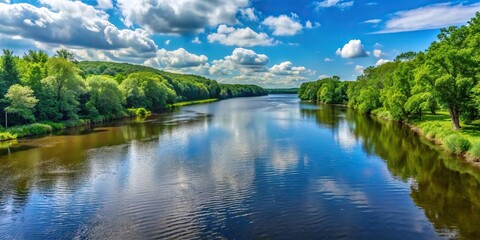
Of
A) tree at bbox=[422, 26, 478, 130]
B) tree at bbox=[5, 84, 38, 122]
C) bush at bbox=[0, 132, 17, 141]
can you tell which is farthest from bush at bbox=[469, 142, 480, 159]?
tree at bbox=[5, 84, 38, 122]

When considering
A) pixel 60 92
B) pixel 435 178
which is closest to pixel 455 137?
pixel 435 178

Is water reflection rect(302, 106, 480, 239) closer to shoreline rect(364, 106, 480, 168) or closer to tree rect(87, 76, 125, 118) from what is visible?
shoreline rect(364, 106, 480, 168)

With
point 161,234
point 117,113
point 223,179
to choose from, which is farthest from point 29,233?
point 117,113

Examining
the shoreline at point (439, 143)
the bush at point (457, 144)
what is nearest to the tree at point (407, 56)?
the shoreline at point (439, 143)

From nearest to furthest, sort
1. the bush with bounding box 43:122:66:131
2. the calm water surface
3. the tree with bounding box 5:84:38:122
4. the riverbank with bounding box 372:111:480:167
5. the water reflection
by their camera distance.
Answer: the calm water surface < the water reflection < the riverbank with bounding box 372:111:480:167 < the tree with bounding box 5:84:38:122 < the bush with bounding box 43:122:66:131

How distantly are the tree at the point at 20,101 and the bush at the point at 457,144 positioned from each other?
46872 millimetres

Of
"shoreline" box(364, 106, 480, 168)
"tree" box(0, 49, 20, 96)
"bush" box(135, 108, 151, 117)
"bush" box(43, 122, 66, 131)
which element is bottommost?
"shoreline" box(364, 106, 480, 168)

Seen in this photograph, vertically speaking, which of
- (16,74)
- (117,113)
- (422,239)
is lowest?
(422,239)

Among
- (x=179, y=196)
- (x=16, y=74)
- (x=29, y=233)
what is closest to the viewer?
(x=29, y=233)

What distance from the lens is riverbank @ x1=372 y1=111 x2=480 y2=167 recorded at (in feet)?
87.0

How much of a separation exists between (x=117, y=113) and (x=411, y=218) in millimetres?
59884

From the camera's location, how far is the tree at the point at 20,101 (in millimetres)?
43969

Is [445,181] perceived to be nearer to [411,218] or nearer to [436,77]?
[411,218]

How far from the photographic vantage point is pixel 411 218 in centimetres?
1620
